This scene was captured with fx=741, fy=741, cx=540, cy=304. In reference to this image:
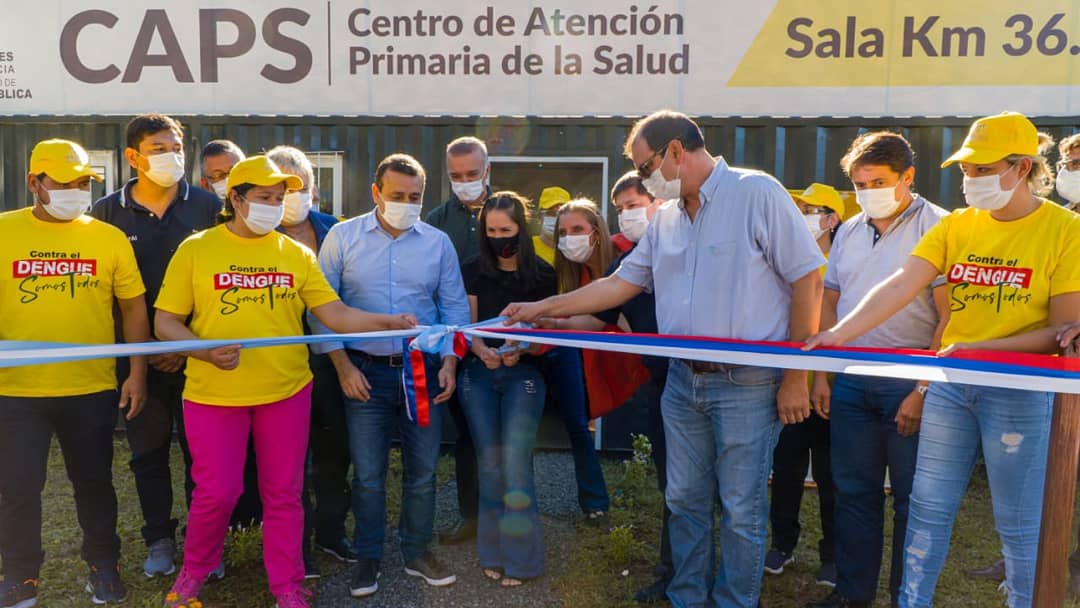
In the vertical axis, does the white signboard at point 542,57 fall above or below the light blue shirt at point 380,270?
above

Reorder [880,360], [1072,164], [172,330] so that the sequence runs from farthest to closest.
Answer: [1072,164]
[172,330]
[880,360]

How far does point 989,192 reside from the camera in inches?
101

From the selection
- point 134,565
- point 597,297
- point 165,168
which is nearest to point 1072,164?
point 597,297

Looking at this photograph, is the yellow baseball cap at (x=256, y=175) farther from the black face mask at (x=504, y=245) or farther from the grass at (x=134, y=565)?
the grass at (x=134, y=565)

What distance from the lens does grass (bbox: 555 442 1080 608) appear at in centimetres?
360

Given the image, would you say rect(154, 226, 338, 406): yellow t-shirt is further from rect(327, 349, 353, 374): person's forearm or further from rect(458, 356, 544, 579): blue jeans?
rect(458, 356, 544, 579): blue jeans

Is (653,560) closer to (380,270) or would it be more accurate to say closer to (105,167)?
(380,270)

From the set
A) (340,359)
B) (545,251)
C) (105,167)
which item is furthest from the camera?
(105,167)

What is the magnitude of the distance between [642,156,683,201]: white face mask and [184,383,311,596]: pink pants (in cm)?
173

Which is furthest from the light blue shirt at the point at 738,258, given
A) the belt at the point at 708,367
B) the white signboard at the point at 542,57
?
the white signboard at the point at 542,57

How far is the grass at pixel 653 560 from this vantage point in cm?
360

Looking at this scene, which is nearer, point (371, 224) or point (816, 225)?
point (371, 224)

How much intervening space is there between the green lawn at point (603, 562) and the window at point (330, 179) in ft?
7.73

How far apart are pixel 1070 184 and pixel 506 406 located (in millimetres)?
3203
